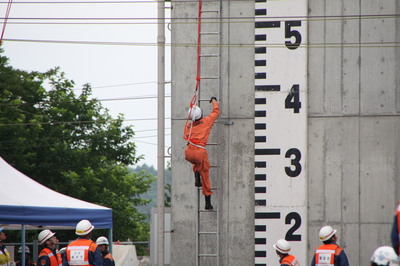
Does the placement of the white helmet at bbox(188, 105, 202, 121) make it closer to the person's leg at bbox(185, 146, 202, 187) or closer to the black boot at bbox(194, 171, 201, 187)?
the person's leg at bbox(185, 146, 202, 187)

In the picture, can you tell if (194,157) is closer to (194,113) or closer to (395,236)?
(194,113)

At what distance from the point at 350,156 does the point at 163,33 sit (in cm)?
354

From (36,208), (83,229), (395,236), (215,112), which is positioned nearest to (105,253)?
(36,208)

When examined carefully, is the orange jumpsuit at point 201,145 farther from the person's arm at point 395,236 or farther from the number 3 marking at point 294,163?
the person's arm at point 395,236

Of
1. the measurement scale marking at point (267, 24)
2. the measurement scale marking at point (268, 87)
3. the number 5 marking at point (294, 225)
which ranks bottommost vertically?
the number 5 marking at point (294, 225)

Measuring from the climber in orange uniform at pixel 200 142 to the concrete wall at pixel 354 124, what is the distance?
1560 millimetres

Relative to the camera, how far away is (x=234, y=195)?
11.9 meters

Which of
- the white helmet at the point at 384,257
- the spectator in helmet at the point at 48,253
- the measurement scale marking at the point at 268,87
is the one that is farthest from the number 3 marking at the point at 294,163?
the white helmet at the point at 384,257

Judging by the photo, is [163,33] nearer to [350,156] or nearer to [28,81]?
[350,156]

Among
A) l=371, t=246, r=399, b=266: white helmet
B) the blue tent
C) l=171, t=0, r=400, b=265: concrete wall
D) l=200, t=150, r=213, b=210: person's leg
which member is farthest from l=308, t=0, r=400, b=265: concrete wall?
l=371, t=246, r=399, b=266: white helmet

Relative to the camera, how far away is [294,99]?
11.8 m

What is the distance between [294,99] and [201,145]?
1630mm

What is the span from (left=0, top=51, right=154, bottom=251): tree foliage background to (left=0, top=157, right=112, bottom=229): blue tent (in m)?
19.4

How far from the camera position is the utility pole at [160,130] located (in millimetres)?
11875
